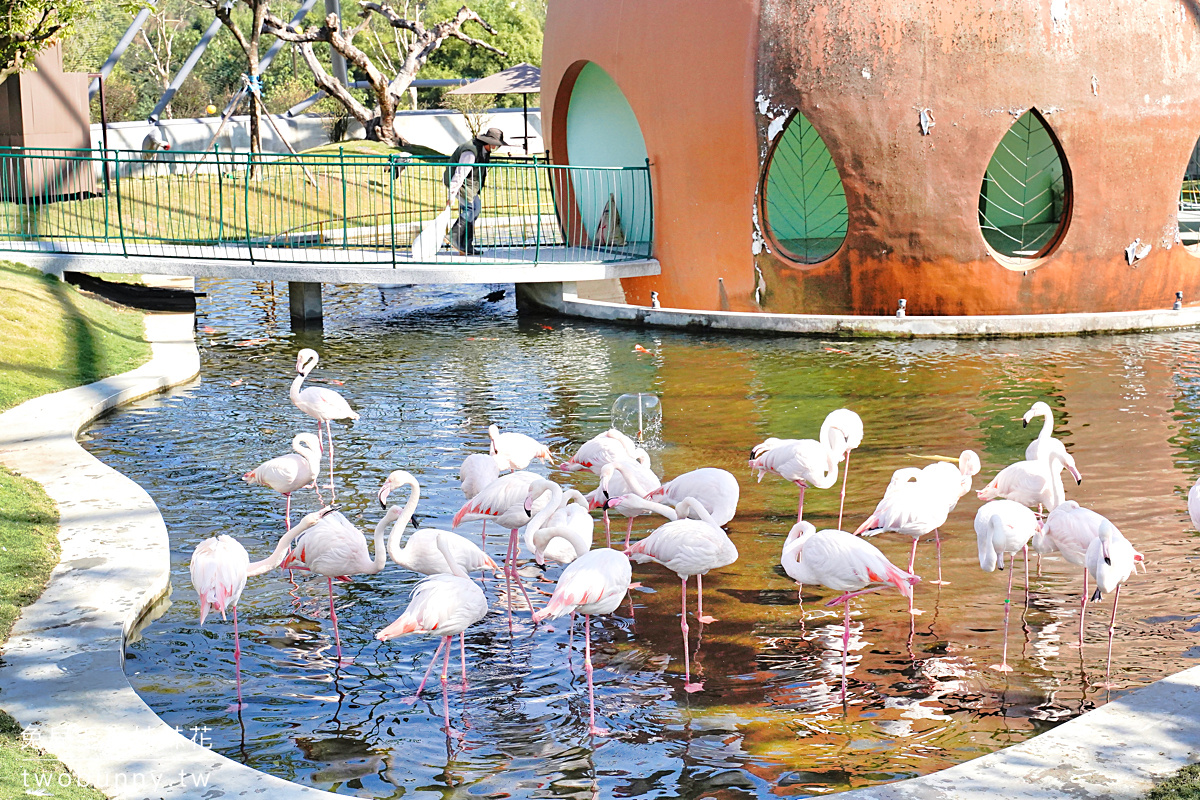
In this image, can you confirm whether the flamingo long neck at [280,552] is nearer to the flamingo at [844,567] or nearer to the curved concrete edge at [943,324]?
the flamingo at [844,567]

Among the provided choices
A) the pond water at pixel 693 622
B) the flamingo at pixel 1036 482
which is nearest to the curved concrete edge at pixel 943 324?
the pond water at pixel 693 622

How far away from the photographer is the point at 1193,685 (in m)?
5.65

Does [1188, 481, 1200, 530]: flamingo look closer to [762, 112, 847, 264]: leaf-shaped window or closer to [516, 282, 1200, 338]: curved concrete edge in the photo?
[516, 282, 1200, 338]: curved concrete edge

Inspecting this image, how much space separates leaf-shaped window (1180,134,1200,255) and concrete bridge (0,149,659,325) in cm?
838

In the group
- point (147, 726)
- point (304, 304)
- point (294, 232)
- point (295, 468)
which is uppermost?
point (294, 232)

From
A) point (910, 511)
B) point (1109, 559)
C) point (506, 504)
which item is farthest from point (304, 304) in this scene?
point (1109, 559)

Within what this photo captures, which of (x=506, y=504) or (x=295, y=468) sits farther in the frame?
(x=295, y=468)

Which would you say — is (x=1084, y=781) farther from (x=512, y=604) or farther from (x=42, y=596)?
(x=42, y=596)

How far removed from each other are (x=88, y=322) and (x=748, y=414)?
8.59 meters

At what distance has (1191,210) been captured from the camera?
2522 centimetres

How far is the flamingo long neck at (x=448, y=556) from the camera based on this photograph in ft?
21.3

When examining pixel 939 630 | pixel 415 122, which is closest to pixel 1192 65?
pixel 939 630

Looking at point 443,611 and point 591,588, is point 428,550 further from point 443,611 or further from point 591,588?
point 591,588

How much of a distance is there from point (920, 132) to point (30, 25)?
35.9ft
